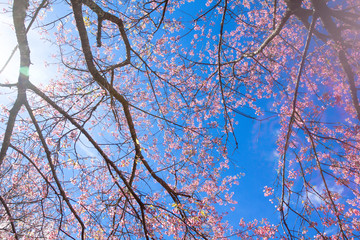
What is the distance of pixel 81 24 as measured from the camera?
11.0ft

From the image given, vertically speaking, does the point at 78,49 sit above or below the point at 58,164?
above

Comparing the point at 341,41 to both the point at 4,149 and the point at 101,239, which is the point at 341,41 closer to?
the point at 101,239

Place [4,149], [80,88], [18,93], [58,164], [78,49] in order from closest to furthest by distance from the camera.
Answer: [4,149] < [18,93] < [58,164] < [80,88] < [78,49]

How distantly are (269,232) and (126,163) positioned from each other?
3.43m

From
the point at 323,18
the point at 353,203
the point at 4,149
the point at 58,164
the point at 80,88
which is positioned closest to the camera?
the point at 4,149

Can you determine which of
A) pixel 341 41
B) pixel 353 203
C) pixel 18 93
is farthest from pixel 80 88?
pixel 353 203

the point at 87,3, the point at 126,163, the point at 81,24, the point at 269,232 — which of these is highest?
the point at 87,3

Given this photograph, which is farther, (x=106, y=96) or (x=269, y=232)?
(x=269, y=232)

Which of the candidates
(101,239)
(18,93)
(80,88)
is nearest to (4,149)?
(18,93)

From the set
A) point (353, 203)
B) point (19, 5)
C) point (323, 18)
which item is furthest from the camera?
point (353, 203)

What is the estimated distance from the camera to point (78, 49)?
175 inches

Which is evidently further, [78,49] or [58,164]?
[78,49]

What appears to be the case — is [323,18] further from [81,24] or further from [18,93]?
[18,93]

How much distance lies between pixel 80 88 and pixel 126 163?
164 centimetres
